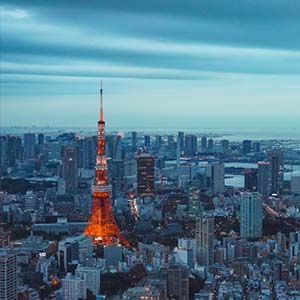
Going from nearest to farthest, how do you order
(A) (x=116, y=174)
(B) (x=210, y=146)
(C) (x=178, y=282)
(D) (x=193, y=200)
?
(C) (x=178, y=282) → (D) (x=193, y=200) → (A) (x=116, y=174) → (B) (x=210, y=146)

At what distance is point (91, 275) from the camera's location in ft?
19.9

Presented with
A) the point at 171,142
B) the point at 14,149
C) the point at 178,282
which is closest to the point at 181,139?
the point at 171,142

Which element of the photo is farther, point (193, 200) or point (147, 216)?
point (193, 200)

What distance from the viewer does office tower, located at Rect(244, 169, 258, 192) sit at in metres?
10.9

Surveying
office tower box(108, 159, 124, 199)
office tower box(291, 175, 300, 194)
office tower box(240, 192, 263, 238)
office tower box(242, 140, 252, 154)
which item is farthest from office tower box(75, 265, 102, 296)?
office tower box(291, 175, 300, 194)

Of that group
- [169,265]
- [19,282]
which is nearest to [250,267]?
[169,265]

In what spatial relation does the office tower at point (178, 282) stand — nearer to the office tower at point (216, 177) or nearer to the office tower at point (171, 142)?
the office tower at point (171, 142)

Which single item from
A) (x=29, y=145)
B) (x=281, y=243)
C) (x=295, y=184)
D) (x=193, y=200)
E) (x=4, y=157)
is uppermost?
(x=29, y=145)

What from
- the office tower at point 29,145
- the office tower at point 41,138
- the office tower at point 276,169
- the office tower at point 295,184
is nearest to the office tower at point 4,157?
the office tower at point 29,145

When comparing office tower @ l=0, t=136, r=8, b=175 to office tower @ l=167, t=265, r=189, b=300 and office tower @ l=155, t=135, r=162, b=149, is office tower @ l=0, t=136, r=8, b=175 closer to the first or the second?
office tower @ l=155, t=135, r=162, b=149

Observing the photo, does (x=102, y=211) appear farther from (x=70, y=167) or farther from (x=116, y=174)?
(x=70, y=167)

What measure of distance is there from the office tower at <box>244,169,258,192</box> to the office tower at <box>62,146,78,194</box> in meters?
2.45

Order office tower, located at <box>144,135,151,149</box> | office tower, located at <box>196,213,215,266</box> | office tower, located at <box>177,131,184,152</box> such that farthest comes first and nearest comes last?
office tower, located at <box>177,131,184,152</box> → office tower, located at <box>144,135,151,149</box> → office tower, located at <box>196,213,215,266</box>

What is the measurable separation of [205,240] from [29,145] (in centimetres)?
297
